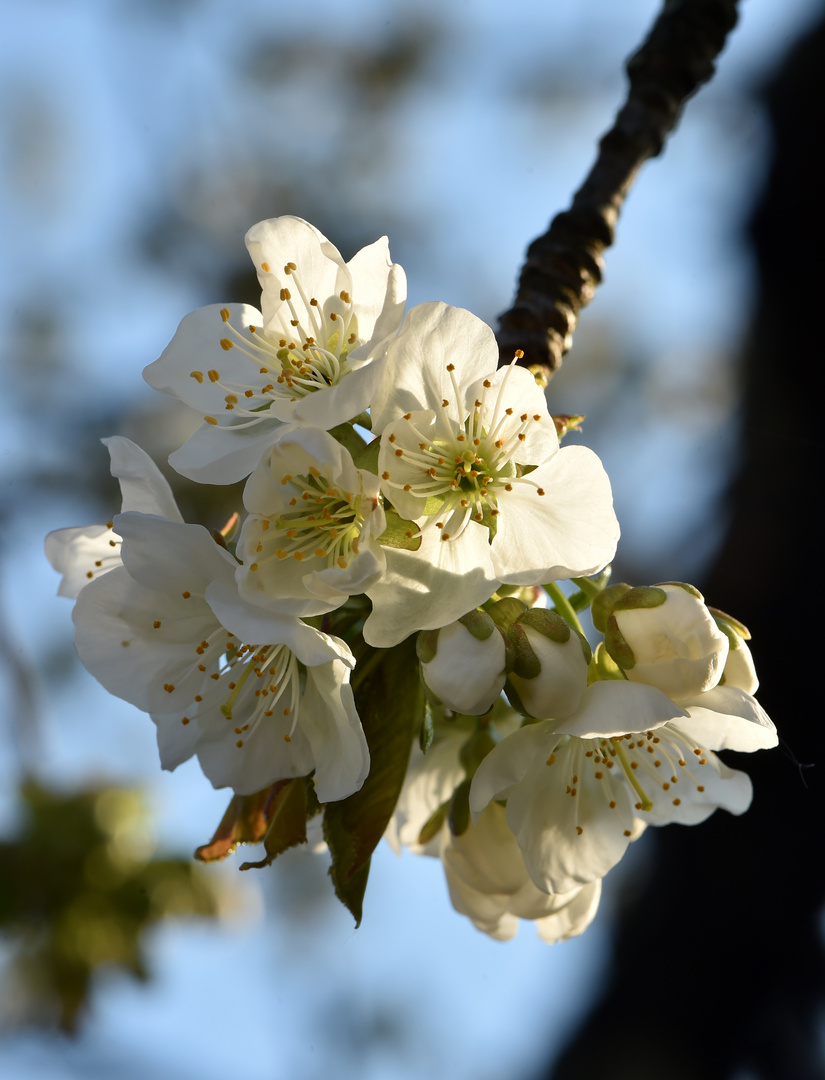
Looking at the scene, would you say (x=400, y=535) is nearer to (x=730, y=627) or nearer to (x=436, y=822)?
(x=730, y=627)

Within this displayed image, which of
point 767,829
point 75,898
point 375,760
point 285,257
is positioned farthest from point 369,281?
point 75,898

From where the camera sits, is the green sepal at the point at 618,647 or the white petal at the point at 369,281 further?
the white petal at the point at 369,281

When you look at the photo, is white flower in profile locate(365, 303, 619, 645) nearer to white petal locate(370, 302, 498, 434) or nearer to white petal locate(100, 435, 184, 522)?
white petal locate(370, 302, 498, 434)

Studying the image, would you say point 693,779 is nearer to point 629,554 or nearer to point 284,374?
point 284,374

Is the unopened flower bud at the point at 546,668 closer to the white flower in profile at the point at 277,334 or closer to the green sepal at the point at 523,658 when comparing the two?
the green sepal at the point at 523,658

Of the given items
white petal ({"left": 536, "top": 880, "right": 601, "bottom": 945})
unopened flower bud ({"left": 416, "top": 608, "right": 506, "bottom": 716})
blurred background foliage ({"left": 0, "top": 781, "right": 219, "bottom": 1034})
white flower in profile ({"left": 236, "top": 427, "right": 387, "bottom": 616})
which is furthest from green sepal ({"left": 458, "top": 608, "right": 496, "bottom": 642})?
blurred background foliage ({"left": 0, "top": 781, "right": 219, "bottom": 1034})

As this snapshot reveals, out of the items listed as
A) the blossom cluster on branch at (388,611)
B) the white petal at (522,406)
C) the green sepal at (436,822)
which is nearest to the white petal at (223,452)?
the blossom cluster on branch at (388,611)

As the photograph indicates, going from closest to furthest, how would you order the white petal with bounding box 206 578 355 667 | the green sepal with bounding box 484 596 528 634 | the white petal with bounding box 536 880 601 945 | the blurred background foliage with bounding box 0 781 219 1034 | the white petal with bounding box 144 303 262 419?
the white petal with bounding box 206 578 355 667
the green sepal with bounding box 484 596 528 634
the white petal with bounding box 144 303 262 419
the white petal with bounding box 536 880 601 945
the blurred background foliage with bounding box 0 781 219 1034
